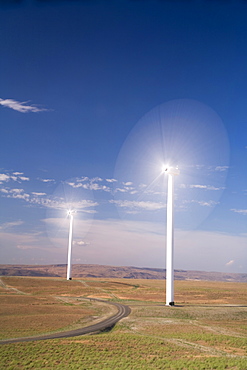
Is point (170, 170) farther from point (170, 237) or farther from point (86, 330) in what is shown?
point (86, 330)

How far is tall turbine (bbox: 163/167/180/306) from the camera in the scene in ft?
Answer: 237

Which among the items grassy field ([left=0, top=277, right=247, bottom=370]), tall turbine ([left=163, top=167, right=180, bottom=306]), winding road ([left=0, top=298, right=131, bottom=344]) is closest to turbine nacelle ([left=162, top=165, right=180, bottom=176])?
tall turbine ([left=163, top=167, right=180, bottom=306])

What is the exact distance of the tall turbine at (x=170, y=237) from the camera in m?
72.1

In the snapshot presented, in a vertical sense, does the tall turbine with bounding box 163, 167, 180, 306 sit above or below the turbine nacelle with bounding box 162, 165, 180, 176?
below

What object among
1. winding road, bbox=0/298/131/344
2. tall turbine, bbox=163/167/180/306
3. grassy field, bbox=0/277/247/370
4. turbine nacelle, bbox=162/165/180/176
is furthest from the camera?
turbine nacelle, bbox=162/165/180/176

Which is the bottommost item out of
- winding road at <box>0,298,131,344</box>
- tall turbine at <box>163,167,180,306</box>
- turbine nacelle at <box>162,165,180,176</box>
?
winding road at <box>0,298,131,344</box>

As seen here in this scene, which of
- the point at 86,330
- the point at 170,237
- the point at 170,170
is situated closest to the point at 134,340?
the point at 86,330

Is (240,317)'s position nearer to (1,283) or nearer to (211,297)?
(211,297)

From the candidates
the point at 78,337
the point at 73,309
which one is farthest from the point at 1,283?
the point at 78,337

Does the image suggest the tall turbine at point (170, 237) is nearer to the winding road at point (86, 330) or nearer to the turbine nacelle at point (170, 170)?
the turbine nacelle at point (170, 170)

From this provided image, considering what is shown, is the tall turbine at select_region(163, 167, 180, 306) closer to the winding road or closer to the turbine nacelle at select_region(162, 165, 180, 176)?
the turbine nacelle at select_region(162, 165, 180, 176)

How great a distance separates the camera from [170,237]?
73562 mm

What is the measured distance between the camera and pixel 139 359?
3142 centimetres

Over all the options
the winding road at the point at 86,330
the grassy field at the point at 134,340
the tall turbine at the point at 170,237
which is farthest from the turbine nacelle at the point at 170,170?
the winding road at the point at 86,330
